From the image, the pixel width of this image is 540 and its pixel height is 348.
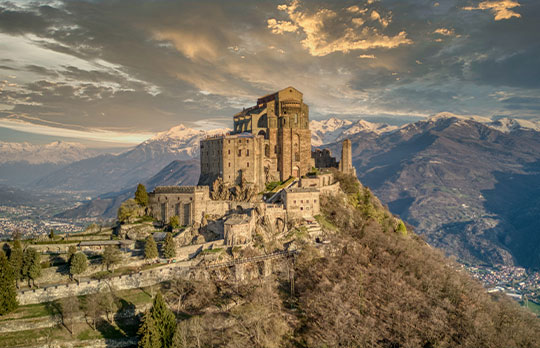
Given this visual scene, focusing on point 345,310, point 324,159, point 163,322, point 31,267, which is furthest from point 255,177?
point 31,267

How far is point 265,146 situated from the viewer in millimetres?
81750

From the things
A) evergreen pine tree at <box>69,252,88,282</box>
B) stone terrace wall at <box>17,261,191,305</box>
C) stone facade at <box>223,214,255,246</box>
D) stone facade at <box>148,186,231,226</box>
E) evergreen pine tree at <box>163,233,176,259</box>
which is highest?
stone facade at <box>148,186,231,226</box>

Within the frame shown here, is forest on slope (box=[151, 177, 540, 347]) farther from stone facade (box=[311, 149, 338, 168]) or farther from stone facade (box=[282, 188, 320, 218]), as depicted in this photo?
stone facade (box=[311, 149, 338, 168])

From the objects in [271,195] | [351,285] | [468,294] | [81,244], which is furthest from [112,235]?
[468,294]

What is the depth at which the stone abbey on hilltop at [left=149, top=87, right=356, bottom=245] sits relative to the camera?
207 ft

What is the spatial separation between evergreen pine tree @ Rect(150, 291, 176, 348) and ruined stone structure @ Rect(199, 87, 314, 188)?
111 ft

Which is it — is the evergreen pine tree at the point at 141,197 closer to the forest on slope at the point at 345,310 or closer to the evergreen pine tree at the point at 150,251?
the evergreen pine tree at the point at 150,251

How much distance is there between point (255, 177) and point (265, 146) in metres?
10.6

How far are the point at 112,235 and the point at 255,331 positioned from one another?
31631 millimetres

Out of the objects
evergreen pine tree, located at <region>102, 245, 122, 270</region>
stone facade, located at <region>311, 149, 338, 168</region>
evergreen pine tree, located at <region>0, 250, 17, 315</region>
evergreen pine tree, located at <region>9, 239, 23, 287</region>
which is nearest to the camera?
evergreen pine tree, located at <region>0, 250, 17, 315</region>

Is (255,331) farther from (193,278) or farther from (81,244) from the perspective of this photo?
(81,244)

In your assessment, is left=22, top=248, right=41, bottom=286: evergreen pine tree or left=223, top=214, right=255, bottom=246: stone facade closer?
left=22, top=248, right=41, bottom=286: evergreen pine tree

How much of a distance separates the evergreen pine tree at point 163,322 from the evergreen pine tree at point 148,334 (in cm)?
59

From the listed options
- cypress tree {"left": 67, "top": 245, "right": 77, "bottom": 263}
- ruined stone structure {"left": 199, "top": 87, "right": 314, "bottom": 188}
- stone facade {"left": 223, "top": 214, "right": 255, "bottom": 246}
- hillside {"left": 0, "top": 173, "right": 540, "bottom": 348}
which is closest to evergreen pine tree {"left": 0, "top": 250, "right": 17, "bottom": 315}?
hillside {"left": 0, "top": 173, "right": 540, "bottom": 348}
